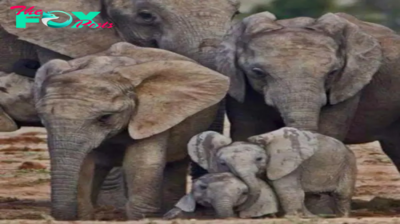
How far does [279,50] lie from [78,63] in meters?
1.27

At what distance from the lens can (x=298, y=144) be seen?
9.04 meters

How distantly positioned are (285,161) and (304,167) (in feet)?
0.60

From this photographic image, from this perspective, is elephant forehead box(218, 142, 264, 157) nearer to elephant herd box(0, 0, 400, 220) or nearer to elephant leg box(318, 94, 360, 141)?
elephant herd box(0, 0, 400, 220)

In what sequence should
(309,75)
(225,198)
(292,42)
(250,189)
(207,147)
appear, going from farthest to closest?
(292,42) → (309,75) → (207,147) → (250,189) → (225,198)

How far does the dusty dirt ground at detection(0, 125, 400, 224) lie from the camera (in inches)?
378

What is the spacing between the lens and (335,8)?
34625mm

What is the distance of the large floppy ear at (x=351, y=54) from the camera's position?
33.0 feet

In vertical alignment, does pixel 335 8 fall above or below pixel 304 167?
below

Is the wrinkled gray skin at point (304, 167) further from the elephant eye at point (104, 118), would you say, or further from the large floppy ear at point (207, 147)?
the elephant eye at point (104, 118)

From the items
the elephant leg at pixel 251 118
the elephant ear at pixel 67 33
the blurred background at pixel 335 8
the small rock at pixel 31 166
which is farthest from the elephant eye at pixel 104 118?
the blurred background at pixel 335 8

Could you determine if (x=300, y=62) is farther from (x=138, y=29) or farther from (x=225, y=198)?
(x=138, y=29)

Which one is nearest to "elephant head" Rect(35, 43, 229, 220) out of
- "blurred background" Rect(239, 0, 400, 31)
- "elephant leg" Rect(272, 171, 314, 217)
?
"elephant leg" Rect(272, 171, 314, 217)

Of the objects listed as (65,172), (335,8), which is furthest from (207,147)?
(335,8)

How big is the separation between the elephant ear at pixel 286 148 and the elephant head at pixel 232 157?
0.06 meters
